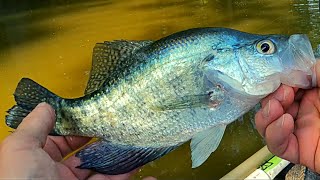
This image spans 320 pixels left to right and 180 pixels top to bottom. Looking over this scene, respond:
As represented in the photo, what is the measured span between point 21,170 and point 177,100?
1.31 ft

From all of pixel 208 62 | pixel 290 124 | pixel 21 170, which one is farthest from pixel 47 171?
pixel 290 124

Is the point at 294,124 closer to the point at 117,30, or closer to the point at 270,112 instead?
the point at 270,112

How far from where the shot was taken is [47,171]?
1.16 m

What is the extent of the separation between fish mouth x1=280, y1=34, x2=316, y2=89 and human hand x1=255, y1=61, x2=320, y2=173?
0.03m

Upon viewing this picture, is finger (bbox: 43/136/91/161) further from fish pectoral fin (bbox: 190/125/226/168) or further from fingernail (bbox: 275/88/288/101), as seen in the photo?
fingernail (bbox: 275/88/288/101)

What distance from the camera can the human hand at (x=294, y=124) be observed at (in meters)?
1.22

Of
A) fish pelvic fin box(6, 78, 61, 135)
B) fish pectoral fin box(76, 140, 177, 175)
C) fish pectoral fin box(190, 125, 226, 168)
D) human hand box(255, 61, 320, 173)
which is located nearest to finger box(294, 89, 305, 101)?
human hand box(255, 61, 320, 173)

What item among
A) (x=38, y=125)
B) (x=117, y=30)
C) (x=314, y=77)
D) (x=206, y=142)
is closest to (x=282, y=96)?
(x=314, y=77)

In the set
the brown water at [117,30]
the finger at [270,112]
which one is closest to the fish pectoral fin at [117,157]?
the finger at [270,112]

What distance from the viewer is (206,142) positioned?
1260 mm

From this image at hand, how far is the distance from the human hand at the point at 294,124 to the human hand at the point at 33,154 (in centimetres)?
41

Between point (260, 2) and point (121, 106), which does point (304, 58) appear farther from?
point (260, 2)

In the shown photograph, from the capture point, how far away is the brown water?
2.42 meters

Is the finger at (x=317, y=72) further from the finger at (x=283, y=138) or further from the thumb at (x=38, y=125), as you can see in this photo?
the thumb at (x=38, y=125)
